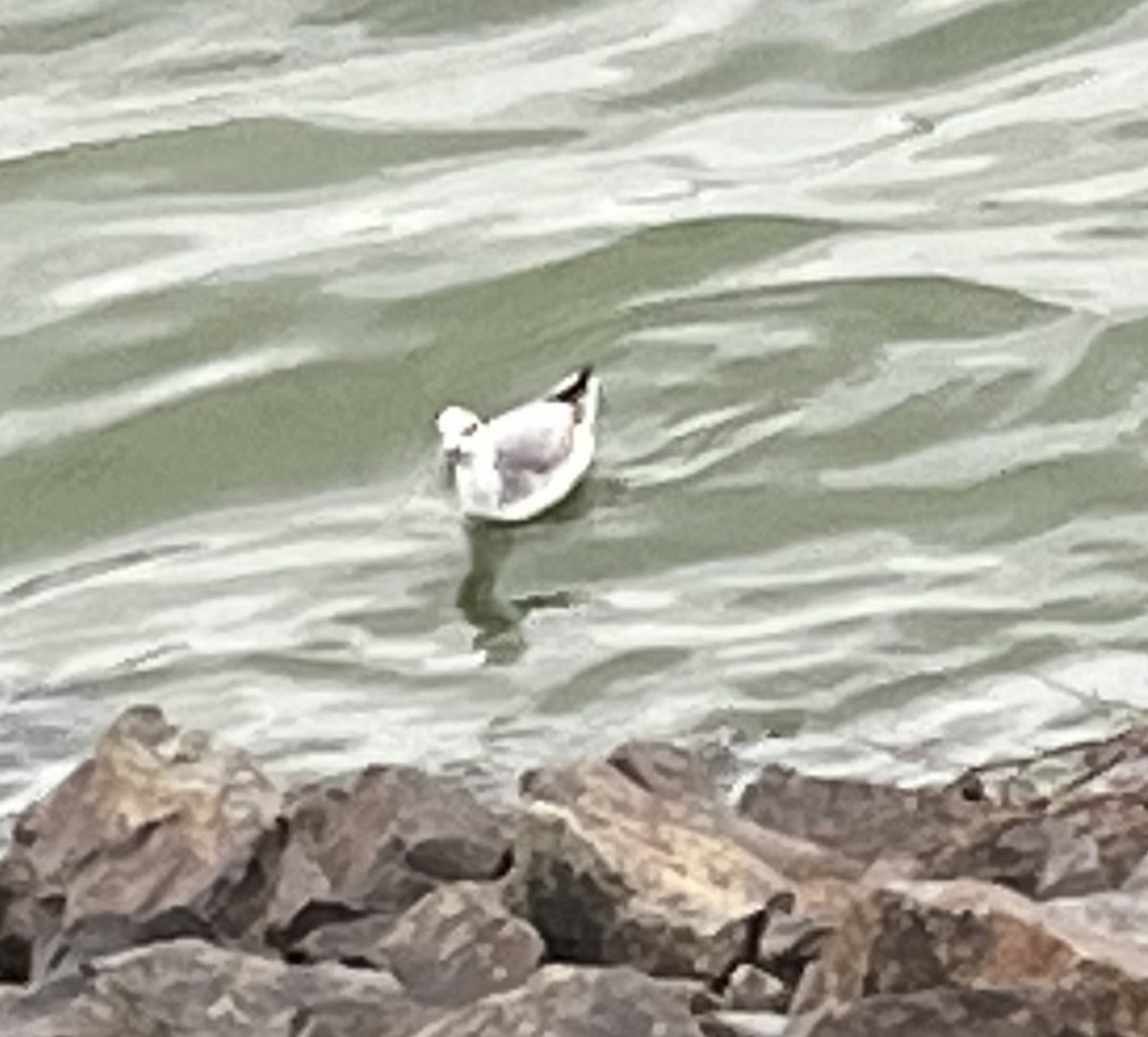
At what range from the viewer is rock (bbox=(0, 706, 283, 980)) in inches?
232

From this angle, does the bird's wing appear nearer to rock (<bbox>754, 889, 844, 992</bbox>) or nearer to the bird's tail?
the bird's tail

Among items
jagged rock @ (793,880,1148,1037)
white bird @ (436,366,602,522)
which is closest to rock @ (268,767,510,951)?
jagged rock @ (793,880,1148,1037)

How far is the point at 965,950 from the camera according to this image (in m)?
5.07

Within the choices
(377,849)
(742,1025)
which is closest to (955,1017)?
(742,1025)

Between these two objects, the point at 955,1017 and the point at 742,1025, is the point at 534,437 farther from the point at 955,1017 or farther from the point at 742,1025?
the point at 955,1017

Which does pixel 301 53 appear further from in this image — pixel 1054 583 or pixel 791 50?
pixel 1054 583

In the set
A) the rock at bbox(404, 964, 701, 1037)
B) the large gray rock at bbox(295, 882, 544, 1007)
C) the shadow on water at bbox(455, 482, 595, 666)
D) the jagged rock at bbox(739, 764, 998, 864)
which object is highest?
the rock at bbox(404, 964, 701, 1037)

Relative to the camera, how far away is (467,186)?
12.0 metres

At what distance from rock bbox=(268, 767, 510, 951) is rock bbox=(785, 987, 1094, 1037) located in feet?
3.57

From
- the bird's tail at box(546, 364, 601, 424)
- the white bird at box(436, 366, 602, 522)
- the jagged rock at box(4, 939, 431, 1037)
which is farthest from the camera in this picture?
the bird's tail at box(546, 364, 601, 424)

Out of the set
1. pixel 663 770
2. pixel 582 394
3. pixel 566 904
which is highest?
pixel 566 904

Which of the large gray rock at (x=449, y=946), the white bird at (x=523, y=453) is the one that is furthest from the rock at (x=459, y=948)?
the white bird at (x=523, y=453)

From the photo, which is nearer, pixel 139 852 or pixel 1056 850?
pixel 1056 850

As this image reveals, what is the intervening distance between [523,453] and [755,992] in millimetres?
4414
